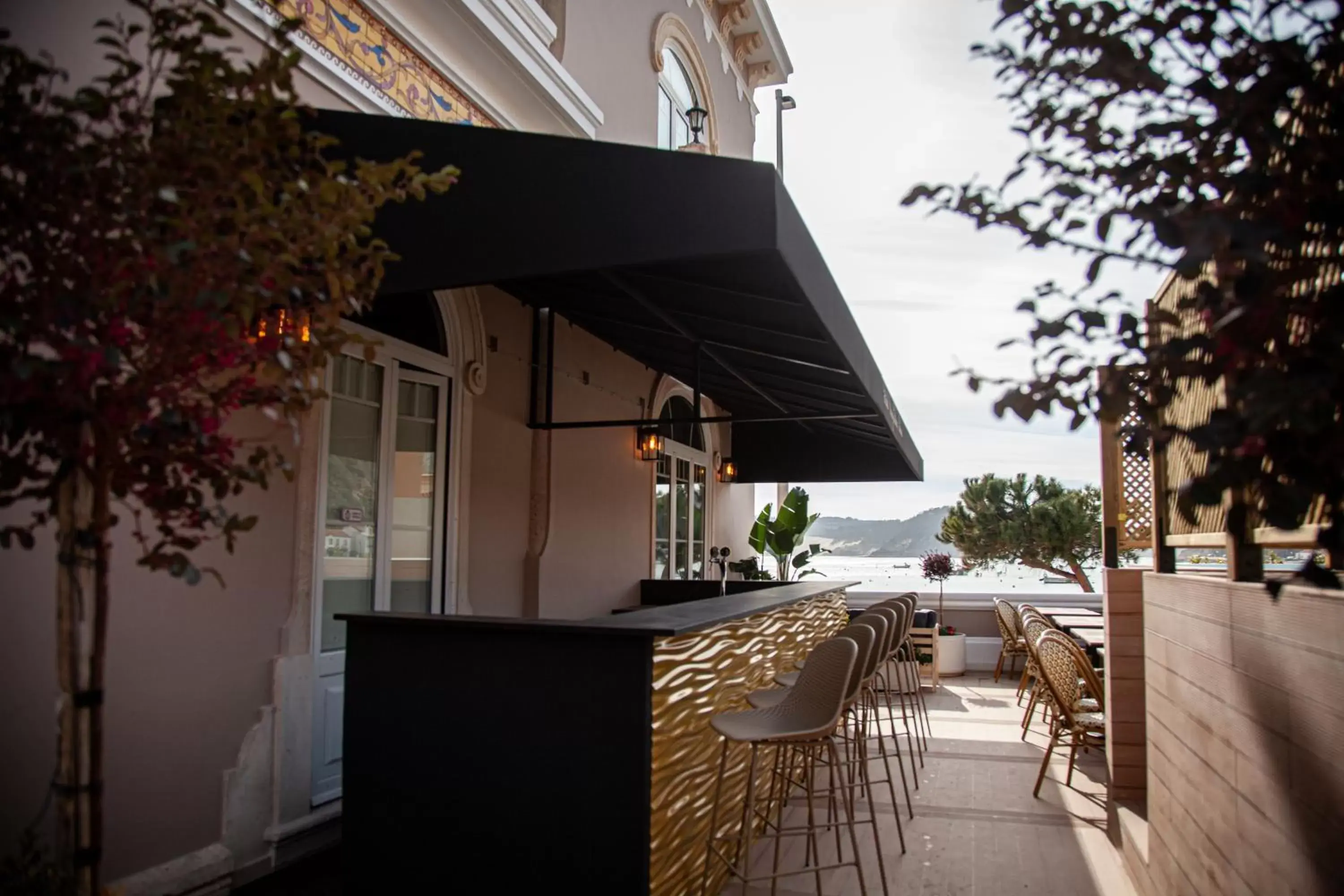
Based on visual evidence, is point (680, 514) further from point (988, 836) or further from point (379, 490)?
point (988, 836)

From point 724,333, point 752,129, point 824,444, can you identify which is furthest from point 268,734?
point 752,129

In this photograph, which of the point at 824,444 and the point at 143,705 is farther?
the point at 824,444

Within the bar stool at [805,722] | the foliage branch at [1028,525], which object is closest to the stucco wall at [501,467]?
the bar stool at [805,722]

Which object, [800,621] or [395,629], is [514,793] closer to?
[395,629]

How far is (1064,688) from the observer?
529 cm

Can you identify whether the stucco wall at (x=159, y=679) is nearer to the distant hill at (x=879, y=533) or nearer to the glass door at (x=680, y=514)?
the glass door at (x=680, y=514)

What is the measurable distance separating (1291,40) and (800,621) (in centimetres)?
500

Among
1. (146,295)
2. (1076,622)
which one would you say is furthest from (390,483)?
(1076,622)

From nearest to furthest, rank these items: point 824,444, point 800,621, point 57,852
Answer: point 57,852 < point 800,621 < point 824,444

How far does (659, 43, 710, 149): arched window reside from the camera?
958 cm

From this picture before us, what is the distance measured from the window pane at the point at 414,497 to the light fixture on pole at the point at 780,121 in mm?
11055

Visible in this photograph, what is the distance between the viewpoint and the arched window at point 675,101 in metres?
9.58

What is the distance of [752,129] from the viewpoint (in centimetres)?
1326

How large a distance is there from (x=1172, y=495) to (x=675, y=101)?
8.22m
